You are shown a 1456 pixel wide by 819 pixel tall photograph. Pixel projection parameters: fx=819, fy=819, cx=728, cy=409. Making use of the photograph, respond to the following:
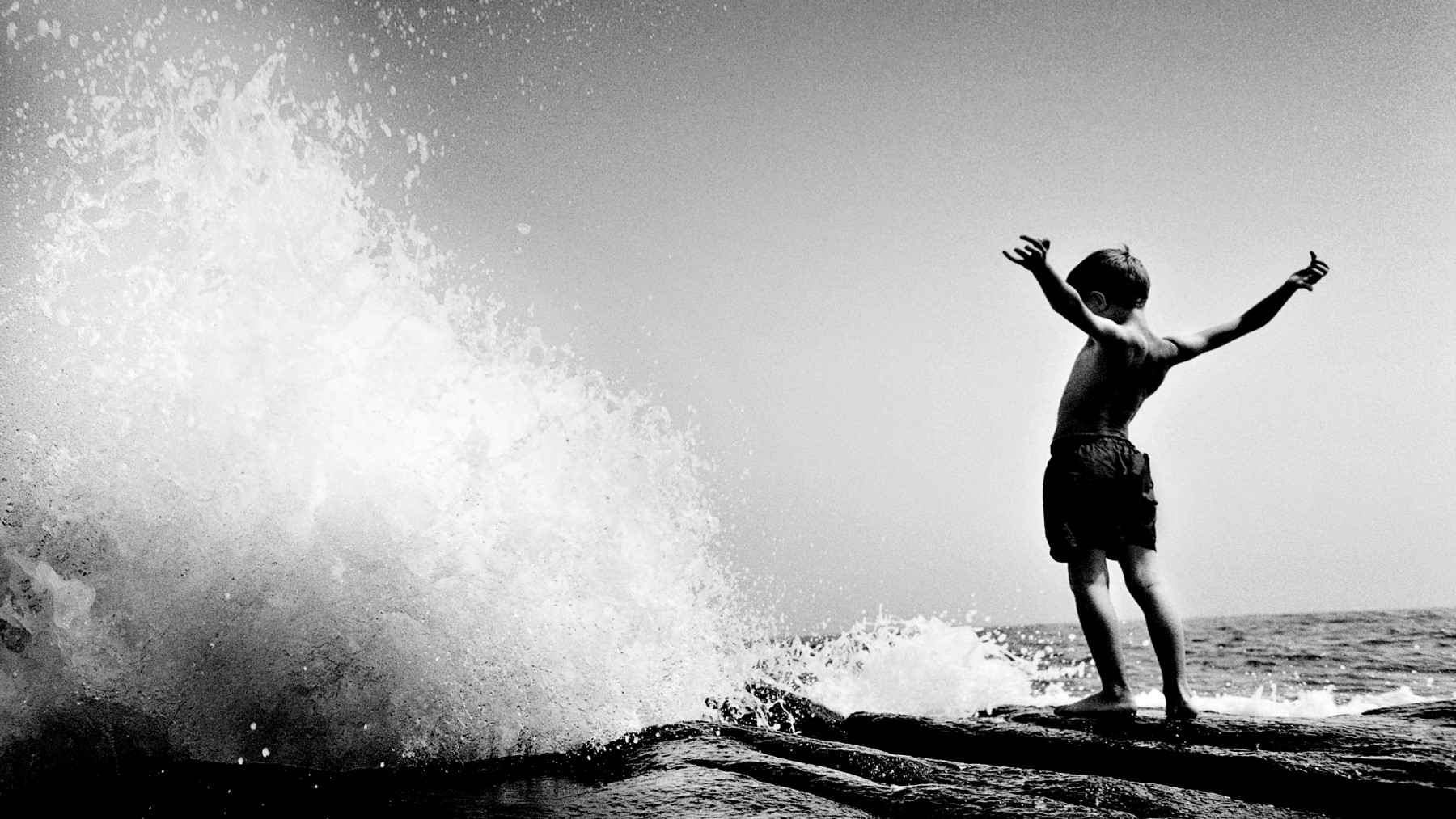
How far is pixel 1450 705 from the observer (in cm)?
339

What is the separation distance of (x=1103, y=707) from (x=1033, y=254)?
70.3 inches

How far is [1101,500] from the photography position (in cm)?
328

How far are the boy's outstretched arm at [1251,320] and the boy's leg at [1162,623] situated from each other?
2.95ft

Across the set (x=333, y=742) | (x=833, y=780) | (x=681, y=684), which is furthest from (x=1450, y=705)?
(x=333, y=742)

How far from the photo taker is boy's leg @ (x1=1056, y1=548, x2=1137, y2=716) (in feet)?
10.5

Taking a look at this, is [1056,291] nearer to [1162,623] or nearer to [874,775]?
[1162,623]

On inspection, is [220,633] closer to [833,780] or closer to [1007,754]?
[833,780]

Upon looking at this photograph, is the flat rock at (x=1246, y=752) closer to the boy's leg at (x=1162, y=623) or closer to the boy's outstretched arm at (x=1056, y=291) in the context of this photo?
the boy's leg at (x=1162, y=623)

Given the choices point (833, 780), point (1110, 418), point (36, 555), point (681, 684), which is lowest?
point (833, 780)

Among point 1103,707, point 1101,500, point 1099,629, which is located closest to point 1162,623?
point 1099,629

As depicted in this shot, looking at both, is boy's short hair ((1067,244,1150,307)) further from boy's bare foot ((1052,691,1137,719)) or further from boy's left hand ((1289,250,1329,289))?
boy's bare foot ((1052,691,1137,719))

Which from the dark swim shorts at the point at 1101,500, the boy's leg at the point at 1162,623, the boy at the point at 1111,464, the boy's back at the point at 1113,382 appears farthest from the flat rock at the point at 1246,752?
the boy's back at the point at 1113,382

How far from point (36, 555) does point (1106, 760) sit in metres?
4.48

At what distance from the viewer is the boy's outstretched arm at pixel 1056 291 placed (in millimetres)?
2861
